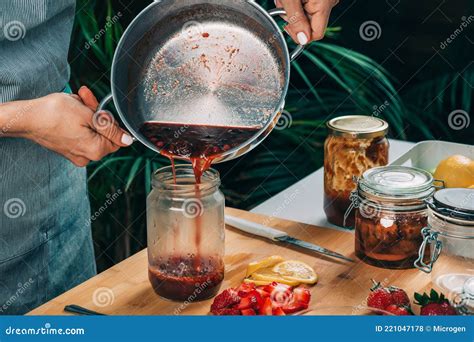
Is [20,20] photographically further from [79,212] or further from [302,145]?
[302,145]

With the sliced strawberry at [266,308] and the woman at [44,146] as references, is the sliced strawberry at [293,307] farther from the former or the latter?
the woman at [44,146]

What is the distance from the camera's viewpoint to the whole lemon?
1593 millimetres

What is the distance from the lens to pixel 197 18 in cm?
129

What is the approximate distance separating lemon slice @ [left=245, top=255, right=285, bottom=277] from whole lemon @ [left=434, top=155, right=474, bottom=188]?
394 mm

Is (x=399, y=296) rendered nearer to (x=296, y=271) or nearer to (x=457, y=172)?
(x=296, y=271)

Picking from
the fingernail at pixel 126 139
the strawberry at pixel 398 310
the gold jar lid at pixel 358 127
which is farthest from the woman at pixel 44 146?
the strawberry at pixel 398 310

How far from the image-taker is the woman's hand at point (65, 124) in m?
1.38

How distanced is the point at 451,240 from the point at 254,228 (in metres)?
0.40

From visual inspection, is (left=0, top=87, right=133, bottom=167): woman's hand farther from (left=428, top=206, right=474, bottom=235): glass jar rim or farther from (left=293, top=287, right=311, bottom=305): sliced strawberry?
(left=428, top=206, right=474, bottom=235): glass jar rim

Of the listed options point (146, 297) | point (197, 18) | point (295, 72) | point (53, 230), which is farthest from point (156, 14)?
point (295, 72)

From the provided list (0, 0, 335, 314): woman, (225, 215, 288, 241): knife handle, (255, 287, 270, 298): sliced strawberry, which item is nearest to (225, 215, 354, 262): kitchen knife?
(225, 215, 288, 241): knife handle

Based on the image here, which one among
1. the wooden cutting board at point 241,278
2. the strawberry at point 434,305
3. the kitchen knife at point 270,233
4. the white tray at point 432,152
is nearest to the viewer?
the strawberry at point 434,305

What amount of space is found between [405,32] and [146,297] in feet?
5.26

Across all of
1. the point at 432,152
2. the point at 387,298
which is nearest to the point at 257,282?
the point at 387,298
